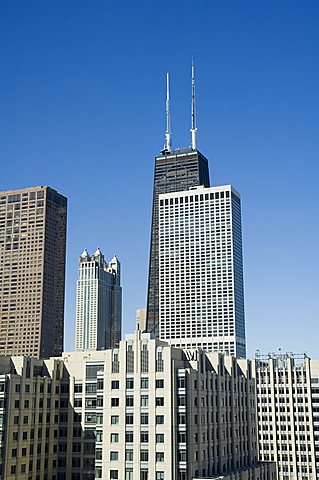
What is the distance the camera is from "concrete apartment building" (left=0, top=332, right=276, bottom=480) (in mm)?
123250

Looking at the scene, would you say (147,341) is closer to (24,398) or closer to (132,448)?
(132,448)

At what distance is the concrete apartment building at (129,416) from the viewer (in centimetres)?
12325

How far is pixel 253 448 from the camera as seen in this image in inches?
6452

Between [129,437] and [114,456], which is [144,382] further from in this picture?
[114,456]

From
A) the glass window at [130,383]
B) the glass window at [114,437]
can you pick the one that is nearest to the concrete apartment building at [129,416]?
the glass window at [114,437]

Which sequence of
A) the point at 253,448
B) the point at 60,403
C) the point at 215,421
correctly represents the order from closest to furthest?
the point at 215,421 < the point at 60,403 < the point at 253,448

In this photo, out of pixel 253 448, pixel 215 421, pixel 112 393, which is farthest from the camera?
pixel 253 448

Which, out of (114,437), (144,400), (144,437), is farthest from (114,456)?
(144,400)

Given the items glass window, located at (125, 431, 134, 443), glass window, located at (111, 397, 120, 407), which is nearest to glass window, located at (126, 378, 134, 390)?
glass window, located at (111, 397, 120, 407)

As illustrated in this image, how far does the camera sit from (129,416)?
413 ft

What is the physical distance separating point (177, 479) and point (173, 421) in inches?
442

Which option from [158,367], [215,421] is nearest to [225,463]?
[215,421]

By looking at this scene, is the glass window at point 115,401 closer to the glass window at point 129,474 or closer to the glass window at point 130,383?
the glass window at point 130,383

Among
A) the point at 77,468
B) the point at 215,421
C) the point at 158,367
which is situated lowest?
the point at 77,468
